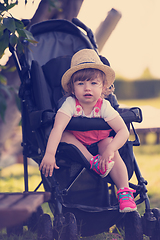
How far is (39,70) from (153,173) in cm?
295

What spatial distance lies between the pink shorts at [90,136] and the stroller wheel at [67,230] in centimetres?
53

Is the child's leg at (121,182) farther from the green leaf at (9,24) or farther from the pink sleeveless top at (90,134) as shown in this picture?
the green leaf at (9,24)

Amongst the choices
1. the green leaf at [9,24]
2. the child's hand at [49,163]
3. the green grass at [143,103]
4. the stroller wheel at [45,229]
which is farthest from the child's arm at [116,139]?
the green grass at [143,103]

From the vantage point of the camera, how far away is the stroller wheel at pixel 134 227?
2.12 metres

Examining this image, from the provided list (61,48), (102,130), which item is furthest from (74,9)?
(102,130)

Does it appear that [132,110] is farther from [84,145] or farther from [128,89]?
[128,89]

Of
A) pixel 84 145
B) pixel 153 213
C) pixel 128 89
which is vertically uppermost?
pixel 84 145

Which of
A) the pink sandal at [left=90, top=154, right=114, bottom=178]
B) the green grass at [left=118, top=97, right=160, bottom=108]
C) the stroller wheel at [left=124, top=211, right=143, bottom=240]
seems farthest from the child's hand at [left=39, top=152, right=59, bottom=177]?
the green grass at [left=118, top=97, right=160, bottom=108]

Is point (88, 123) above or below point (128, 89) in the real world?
above

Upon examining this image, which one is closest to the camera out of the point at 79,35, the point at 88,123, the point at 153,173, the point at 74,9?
the point at 88,123

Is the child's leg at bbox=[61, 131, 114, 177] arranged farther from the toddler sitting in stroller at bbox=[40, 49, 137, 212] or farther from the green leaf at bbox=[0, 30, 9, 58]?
the green leaf at bbox=[0, 30, 9, 58]

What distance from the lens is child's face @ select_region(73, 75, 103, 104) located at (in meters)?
2.28

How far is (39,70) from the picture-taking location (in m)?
2.62

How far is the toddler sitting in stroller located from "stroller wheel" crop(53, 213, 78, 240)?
12.3 inches
